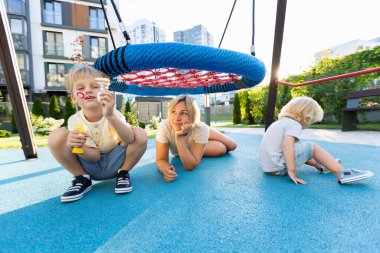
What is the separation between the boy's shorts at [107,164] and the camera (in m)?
1.26

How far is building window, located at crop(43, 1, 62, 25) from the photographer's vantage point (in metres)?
12.9

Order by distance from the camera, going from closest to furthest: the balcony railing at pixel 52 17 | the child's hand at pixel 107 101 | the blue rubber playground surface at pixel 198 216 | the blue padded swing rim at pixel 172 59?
the blue rubber playground surface at pixel 198 216, the child's hand at pixel 107 101, the blue padded swing rim at pixel 172 59, the balcony railing at pixel 52 17

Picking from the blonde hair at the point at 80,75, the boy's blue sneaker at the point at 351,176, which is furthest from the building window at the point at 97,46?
the boy's blue sneaker at the point at 351,176

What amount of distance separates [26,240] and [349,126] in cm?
614

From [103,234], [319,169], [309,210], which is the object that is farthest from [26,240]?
[319,169]

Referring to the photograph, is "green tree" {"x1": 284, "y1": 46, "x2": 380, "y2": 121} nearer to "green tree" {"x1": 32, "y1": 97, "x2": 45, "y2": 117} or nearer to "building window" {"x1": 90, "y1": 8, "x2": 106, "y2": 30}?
"green tree" {"x1": 32, "y1": 97, "x2": 45, "y2": 117}

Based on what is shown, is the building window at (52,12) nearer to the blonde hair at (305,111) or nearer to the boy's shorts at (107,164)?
the boy's shorts at (107,164)

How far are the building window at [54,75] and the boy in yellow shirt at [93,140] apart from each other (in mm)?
13923

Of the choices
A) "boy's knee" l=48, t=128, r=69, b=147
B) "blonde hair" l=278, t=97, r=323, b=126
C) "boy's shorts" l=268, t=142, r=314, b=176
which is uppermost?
"blonde hair" l=278, t=97, r=323, b=126

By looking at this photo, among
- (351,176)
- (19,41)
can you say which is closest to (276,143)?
(351,176)

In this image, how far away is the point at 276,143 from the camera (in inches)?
55.4

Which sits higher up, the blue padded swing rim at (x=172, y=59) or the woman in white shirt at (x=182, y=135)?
the blue padded swing rim at (x=172, y=59)

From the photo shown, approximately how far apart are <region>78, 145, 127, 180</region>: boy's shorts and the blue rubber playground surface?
0.30ft

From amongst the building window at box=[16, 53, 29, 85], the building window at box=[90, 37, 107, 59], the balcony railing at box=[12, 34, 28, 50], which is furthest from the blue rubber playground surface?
the balcony railing at box=[12, 34, 28, 50]
